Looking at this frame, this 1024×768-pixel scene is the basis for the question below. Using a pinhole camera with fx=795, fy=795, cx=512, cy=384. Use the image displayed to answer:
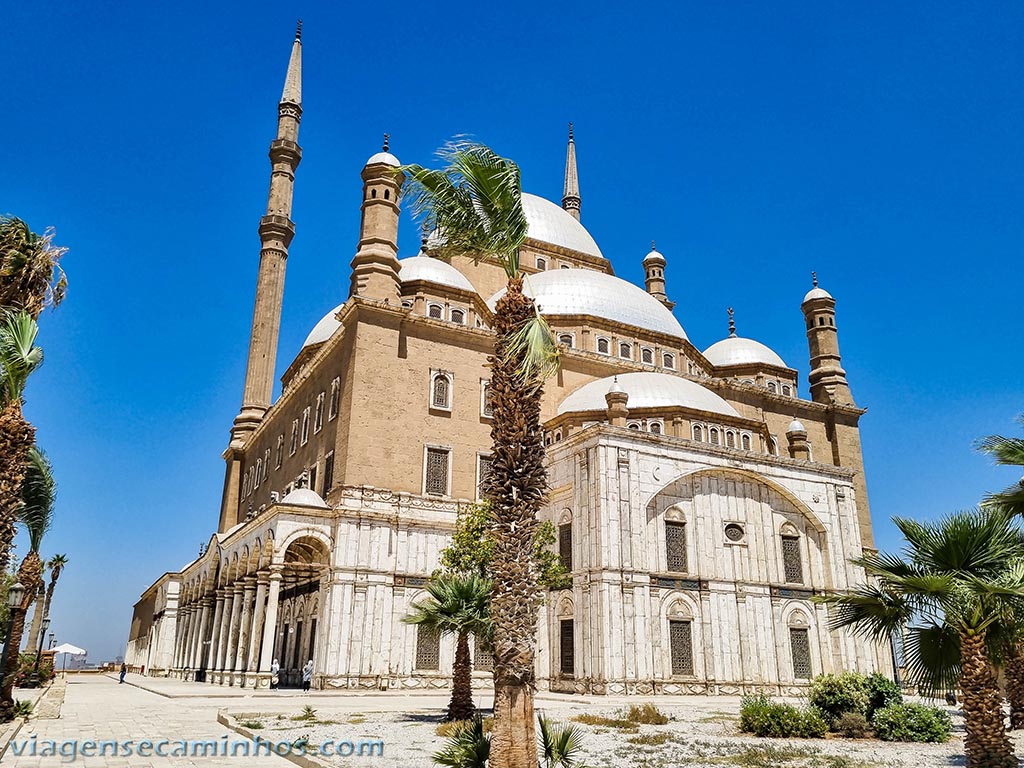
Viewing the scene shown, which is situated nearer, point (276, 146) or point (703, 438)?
point (703, 438)

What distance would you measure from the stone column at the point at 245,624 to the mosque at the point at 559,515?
2.9 inches

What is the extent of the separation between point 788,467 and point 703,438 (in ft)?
10.5

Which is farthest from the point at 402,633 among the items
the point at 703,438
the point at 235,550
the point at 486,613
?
the point at 703,438

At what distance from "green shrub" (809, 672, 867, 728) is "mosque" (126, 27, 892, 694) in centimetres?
764

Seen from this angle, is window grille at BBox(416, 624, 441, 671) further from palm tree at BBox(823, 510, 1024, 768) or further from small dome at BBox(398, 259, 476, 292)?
palm tree at BBox(823, 510, 1024, 768)

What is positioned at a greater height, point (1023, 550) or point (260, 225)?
point (260, 225)

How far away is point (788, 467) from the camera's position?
26.8m

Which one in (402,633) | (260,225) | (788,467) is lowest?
(402,633)

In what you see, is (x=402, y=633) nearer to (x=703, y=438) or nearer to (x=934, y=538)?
(x=703, y=438)

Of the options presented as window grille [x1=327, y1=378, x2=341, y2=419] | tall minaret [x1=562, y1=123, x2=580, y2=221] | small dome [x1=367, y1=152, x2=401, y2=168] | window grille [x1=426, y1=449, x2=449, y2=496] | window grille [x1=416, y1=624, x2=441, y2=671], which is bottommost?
window grille [x1=416, y1=624, x2=441, y2=671]

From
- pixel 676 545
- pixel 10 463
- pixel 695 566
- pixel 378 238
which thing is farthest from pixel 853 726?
pixel 378 238

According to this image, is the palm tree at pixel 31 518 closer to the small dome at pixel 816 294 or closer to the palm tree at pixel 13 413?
the palm tree at pixel 13 413

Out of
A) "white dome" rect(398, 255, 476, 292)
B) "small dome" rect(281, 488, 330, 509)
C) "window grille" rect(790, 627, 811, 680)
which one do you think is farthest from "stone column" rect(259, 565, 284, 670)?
"window grille" rect(790, 627, 811, 680)

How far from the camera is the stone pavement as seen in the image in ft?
31.3
